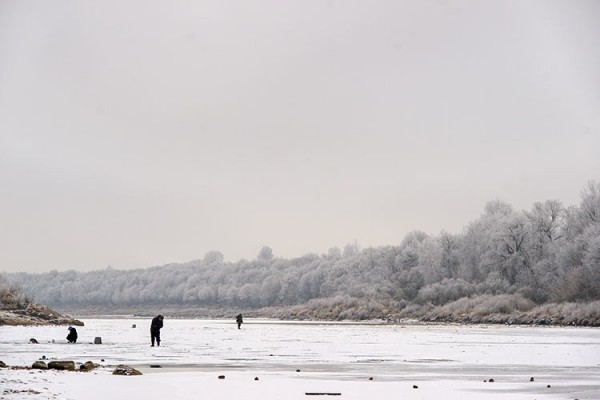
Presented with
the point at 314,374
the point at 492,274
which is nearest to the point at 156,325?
the point at 314,374

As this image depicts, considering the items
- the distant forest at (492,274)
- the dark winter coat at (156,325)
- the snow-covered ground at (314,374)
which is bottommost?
the snow-covered ground at (314,374)

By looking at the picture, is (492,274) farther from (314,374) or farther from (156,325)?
(314,374)

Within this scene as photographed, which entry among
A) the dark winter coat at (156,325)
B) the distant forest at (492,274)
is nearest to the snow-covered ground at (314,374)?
the dark winter coat at (156,325)

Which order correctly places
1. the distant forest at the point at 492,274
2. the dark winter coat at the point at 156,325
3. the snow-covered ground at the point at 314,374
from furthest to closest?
the distant forest at the point at 492,274 < the dark winter coat at the point at 156,325 < the snow-covered ground at the point at 314,374

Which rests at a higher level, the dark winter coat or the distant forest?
the distant forest

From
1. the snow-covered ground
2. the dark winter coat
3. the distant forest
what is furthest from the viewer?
the distant forest

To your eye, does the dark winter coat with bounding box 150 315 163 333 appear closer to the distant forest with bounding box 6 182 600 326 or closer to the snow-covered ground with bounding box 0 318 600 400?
the snow-covered ground with bounding box 0 318 600 400

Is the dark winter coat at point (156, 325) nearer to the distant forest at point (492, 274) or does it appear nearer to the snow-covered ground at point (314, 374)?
the snow-covered ground at point (314, 374)

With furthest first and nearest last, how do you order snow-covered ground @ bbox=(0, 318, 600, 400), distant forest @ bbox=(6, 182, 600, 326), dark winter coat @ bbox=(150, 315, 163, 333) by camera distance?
distant forest @ bbox=(6, 182, 600, 326) < dark winter coat @ bbox=(150, 315, 163, 333) < snow-covered ground @ bbox=(0, 318, 600, 400)

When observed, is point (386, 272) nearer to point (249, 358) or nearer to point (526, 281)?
point (526, 281)

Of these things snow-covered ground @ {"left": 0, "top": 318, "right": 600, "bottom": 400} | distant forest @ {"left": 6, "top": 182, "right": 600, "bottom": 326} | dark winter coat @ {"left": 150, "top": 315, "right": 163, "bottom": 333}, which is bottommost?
snow-covered ground @ {"left": 0, "top": 318, "right": 600, "bottom": 400}

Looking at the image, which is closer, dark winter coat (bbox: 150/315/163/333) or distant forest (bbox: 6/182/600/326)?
dark winter coat (bbox: 150/315/163/333)

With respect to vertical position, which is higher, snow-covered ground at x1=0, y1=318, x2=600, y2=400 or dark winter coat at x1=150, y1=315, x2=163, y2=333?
dark winter coat at x1=150, y1=315, x2=163, y2=333

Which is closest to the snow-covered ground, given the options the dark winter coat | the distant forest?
the dark winter coat
